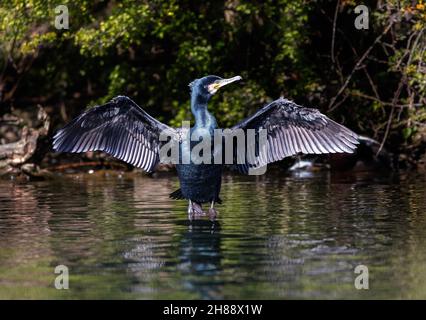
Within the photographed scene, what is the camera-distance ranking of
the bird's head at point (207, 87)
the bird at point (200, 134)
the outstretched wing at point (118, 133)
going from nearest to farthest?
1. the bird at point (200, 134)
2. the bird's head at point (207, 87)
3. the outstretched wing at point (118, 133)

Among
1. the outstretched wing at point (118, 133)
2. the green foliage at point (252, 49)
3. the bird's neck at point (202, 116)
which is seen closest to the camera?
the bird's neck at point (202, 116)

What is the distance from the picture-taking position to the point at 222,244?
1027cm

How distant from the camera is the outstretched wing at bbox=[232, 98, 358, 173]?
1245cm

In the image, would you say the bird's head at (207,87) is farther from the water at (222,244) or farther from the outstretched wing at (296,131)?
the water at (222,244)

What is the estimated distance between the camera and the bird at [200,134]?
1230 cm

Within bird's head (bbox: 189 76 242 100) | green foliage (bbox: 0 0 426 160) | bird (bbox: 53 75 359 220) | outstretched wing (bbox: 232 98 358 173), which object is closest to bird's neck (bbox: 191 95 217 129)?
bird (bbox: 53 75 359 220)

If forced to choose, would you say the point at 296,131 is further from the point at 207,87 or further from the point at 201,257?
the point at 201,257

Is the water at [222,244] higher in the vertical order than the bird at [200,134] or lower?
lower

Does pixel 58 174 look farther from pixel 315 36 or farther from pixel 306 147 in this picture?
pixel 306 147

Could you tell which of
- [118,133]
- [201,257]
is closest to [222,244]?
[201,257]

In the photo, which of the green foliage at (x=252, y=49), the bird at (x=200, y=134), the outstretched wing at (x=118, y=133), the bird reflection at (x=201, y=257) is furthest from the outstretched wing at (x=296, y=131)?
the green foliage at (x=252, y=49)

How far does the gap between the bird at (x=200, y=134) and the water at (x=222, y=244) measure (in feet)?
1.85

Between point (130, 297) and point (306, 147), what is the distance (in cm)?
541
